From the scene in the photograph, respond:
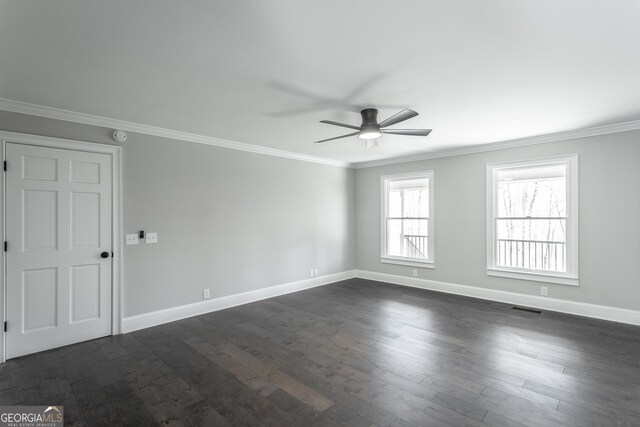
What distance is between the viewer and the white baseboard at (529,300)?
13.5ft

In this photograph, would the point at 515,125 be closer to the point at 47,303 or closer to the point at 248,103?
the point at 248,103

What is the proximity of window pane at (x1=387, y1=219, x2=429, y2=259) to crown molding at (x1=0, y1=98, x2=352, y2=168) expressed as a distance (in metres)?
2.53

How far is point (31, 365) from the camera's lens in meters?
3.02

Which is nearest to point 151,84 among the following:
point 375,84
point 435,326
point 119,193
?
point 119,193

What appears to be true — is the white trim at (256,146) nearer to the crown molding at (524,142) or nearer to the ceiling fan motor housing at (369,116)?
the crown molding at (524,142)

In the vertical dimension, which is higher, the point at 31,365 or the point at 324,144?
the point at 324,144

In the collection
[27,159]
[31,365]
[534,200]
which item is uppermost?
[27,159]

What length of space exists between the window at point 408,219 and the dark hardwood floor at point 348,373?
1.94 meters

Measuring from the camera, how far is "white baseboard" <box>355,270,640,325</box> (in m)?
4.11

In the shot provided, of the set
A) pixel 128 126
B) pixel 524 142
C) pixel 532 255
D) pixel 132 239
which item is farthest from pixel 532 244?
pixel 128 126

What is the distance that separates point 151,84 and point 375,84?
1.98m

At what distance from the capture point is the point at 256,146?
516 cm

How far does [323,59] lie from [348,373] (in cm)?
264

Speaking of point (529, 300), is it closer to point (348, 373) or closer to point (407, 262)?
point (407, 262)
